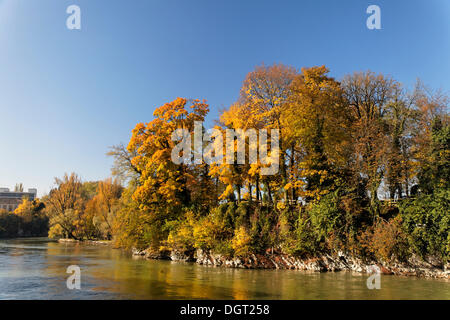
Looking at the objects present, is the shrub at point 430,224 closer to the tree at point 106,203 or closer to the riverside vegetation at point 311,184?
the riverside vegetation at point 311,184

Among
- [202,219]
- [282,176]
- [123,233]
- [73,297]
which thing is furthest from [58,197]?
[73,297]

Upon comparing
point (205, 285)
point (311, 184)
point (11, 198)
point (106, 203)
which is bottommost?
point (205, 285)

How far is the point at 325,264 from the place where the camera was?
23141 mm

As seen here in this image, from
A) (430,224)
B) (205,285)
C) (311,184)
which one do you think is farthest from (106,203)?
(430,224)

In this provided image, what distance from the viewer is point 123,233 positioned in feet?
111

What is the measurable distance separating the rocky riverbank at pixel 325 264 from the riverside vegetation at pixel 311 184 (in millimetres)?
75

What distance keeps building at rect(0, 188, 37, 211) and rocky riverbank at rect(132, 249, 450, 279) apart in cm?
11484

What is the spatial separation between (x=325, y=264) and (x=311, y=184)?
633 centimetres

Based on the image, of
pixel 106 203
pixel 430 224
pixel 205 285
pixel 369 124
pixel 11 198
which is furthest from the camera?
pixel 11 198

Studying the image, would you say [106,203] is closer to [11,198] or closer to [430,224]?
[430,224]

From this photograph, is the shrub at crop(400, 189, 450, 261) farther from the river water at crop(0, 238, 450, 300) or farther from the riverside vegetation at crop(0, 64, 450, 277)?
the river water at crop(0, 238, 450, 300)

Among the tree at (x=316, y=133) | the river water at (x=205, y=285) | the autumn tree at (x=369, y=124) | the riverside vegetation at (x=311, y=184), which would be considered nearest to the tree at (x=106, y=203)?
the riverside vegetation at (x=311, y=184)

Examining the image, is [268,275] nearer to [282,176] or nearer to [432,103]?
[282,176]

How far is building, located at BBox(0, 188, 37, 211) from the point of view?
12638 centimetres
